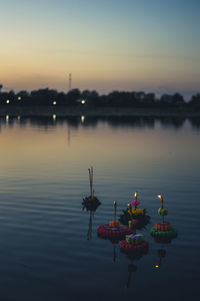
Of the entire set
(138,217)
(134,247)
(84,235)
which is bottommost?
(84,235)

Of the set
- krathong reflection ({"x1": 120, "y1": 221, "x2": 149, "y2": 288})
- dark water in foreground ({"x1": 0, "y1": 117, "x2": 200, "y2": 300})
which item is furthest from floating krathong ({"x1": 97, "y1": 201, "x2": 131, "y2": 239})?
krathong reflection ({"x1": 120, "y1": 221, "x2": 149, "y2": 288})

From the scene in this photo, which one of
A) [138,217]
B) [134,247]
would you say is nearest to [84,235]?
[134,247]

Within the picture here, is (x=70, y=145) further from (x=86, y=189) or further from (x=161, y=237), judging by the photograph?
(x=161, y=237)

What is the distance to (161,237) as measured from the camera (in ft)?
77.5

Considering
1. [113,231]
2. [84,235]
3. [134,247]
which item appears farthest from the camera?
[84,235]

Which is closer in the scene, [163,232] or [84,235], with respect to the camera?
[163,232]

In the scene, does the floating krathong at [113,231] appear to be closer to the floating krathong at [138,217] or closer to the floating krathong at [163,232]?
the floating krathong at [163,232]

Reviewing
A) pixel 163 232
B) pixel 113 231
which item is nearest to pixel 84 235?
pixel 113 231

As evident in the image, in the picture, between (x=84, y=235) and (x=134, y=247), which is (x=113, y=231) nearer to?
(x=84, y=235)

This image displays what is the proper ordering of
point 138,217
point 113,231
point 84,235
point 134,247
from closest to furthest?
1. point 134,247
2. point 113,231
3. point 84,235
4. point 138,217

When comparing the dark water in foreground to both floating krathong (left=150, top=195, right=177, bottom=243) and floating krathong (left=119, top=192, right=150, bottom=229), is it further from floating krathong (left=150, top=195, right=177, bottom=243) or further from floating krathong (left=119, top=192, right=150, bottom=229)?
floating krathong (left=119, top=192, right=150, bottom=229)

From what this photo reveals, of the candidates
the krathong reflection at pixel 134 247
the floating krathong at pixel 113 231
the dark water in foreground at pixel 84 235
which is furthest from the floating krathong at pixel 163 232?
the krathong reflection at pixel 134 247

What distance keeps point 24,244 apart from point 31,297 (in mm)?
6136

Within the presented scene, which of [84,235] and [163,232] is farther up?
[163,232]
